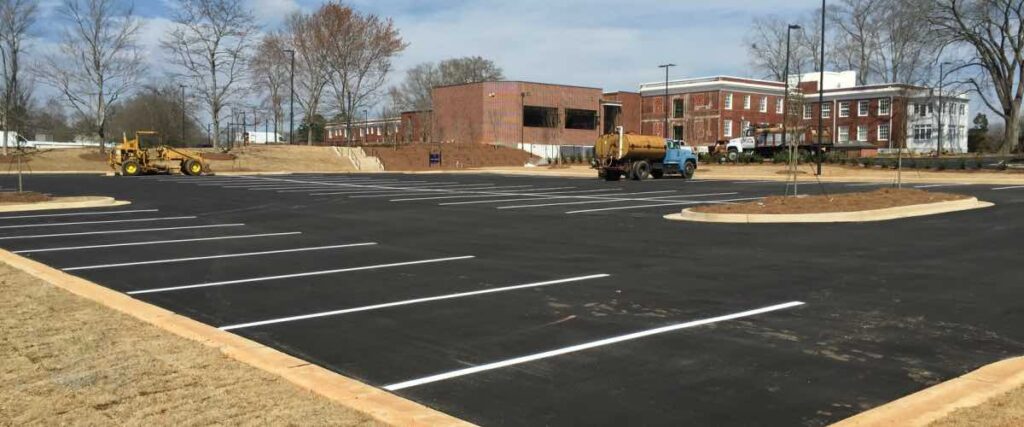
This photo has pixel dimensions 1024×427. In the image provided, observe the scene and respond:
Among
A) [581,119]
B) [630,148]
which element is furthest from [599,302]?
[581,119]

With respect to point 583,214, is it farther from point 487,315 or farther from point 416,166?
point 416,166

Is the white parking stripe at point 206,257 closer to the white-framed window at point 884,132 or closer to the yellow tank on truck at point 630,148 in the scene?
the yellow tank on truck at point 630,148

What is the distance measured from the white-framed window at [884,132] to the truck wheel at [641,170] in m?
53.7

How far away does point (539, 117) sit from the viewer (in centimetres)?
7888

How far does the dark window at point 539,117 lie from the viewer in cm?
7750

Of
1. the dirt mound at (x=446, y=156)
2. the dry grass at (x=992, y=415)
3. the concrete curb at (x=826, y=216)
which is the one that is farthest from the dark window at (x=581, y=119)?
the dry grass at (x=992, y=415)

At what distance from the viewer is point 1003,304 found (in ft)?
25.0

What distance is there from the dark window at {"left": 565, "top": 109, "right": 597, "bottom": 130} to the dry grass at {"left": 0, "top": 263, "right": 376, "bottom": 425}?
76.0 metres

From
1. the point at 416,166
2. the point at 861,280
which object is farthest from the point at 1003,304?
the point at 416,166

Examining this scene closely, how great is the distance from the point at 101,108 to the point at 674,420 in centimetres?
6517

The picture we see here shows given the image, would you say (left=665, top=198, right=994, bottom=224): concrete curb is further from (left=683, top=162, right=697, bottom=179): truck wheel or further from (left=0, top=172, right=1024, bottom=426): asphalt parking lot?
(left=683, top=162, right=697, bottom=179): truck wheel

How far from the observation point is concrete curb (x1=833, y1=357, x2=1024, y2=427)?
4.22 m

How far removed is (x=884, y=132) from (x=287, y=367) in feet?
284

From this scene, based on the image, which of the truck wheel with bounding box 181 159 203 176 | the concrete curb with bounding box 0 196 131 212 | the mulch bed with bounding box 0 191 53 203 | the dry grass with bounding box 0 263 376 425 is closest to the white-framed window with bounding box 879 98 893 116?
the truck wheel with bounding box 181 159 203 176
